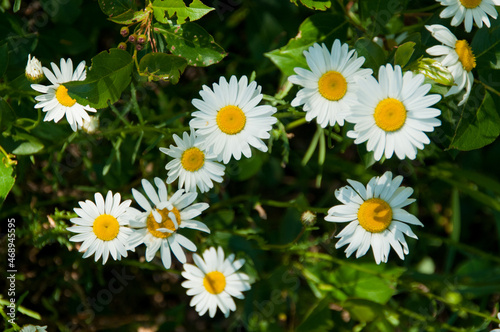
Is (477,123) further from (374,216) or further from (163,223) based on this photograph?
(163,223)

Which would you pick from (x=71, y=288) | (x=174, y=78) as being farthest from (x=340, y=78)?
(x=71, y=288)

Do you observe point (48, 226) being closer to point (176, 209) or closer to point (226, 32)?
point (176, 209)

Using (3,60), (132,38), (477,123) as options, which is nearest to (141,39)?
(132,38)

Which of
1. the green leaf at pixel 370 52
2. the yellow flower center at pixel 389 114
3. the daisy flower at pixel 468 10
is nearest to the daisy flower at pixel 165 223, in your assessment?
the yellow flower center at pixel 389 114

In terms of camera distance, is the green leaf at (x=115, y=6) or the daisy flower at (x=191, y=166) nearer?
the green leaf at (x=115, y=6)

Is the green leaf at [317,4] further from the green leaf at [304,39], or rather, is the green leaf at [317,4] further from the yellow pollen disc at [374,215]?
the yellow pollen disc at [374,215]

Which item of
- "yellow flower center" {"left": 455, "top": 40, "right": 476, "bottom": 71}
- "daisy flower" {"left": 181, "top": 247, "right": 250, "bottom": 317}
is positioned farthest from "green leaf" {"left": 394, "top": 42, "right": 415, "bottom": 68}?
"daisy flower" {"left": 181, "top": 247, "right": 250, "bottom": 317}

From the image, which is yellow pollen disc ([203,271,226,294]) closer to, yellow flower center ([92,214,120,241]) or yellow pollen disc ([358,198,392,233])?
yellow flower center ([92,214,120,241])

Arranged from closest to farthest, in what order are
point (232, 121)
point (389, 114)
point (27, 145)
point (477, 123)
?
point (389, 114) → point (232, 121) → point (477, 123) → point (27, 145)
